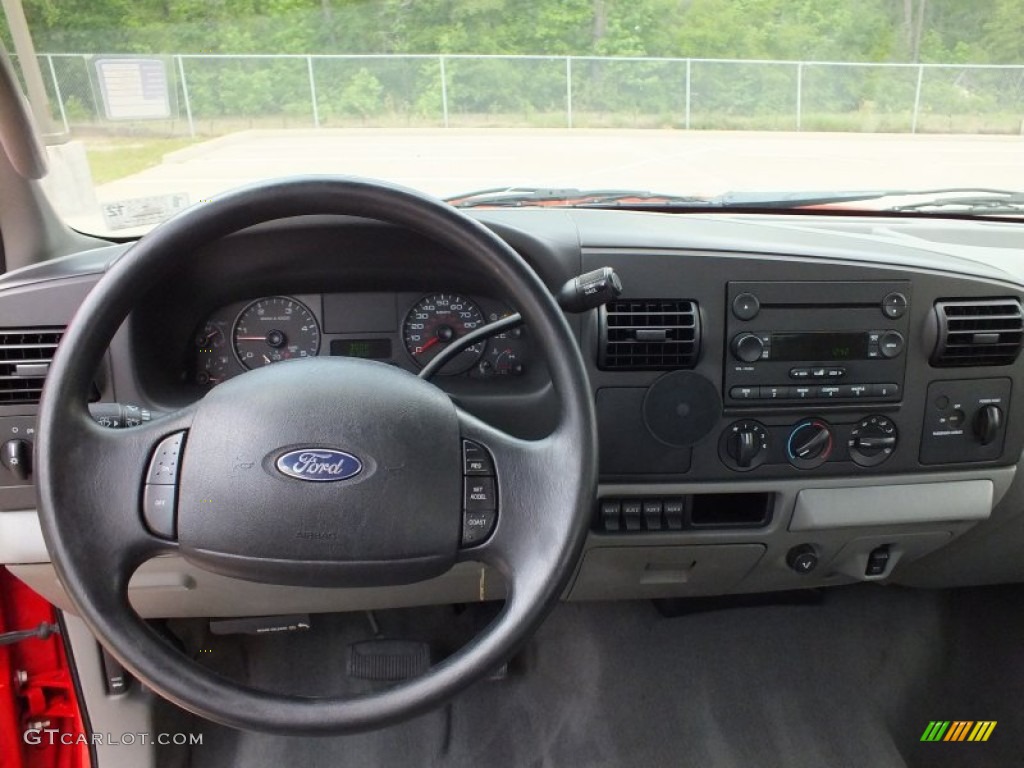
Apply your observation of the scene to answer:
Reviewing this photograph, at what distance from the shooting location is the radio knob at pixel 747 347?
1.67 meters

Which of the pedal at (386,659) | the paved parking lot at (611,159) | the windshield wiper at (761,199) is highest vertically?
the paved parking lot at (611,159)

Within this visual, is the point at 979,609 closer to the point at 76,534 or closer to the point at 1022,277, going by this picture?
the point at 1022,277

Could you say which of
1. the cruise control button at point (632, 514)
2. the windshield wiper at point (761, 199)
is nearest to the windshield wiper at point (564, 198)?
the windshield wiper at point (761, 199)

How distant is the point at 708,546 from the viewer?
187 centimetres

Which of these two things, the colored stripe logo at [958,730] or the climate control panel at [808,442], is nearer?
the climate control panel at [808,442]

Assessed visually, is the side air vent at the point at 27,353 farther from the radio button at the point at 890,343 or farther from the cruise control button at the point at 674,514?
the radio button at the point at 890,343

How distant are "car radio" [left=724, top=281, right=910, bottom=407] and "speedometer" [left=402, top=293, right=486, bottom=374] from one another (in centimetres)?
50

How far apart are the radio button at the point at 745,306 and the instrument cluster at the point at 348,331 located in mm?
416

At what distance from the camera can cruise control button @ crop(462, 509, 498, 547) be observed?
113cm

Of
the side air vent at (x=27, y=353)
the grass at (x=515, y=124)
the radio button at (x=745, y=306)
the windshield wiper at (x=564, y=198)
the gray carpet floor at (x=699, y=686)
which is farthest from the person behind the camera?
the gray carpet floor at (x=699, y=686)

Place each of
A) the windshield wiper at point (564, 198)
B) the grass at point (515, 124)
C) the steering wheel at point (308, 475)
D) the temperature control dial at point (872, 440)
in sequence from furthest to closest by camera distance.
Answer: the windshield wiper at point (564, 198) < the grass at point (515, 124) < the temperature control dial at point (872, 440) < the steering wheel at point (308, 475)

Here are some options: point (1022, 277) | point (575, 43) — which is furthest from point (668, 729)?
point (575, 43)

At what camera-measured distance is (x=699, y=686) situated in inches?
95.3

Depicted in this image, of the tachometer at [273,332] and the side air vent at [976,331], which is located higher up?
the tachometer at [273,332]
